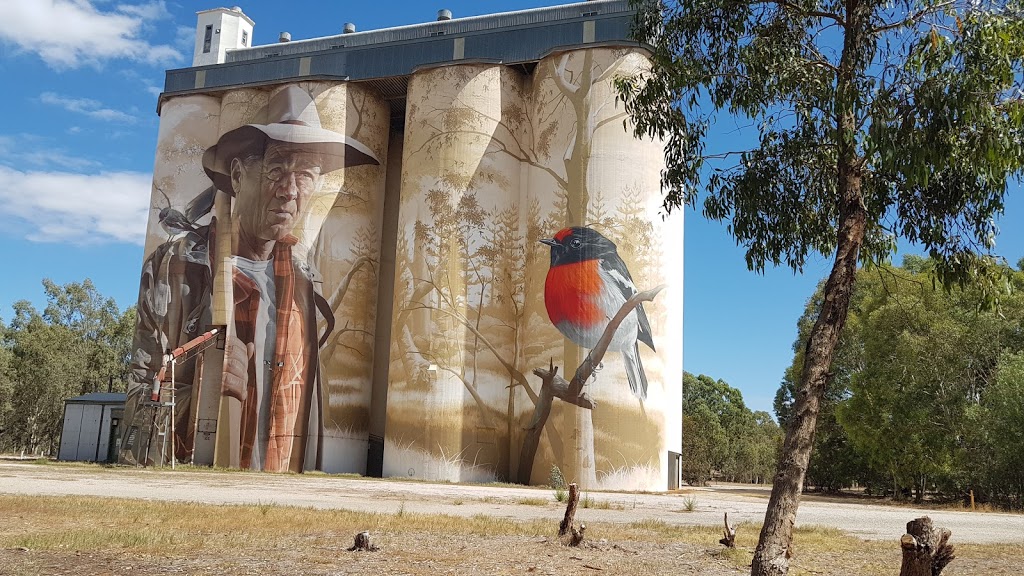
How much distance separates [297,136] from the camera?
1841 inches

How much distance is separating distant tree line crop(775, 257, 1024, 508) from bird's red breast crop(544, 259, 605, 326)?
12386mm

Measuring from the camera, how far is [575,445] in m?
38.1

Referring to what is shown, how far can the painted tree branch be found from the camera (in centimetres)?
3862

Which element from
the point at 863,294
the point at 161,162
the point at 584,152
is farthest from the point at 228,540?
the point at 863,294

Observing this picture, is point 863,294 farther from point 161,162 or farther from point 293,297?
point 161,162

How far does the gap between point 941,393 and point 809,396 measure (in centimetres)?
3535

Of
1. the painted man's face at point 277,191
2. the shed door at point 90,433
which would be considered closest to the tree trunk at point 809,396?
the painted man's face at point 277,191

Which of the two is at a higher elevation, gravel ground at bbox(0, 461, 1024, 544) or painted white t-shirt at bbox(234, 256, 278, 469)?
painted white t-shirt at bbox(234, 256, 278, 469)

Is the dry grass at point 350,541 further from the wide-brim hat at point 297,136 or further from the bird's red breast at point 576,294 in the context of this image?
the wide-brim hat at point 297,136

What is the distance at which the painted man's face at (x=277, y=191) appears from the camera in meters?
45.7

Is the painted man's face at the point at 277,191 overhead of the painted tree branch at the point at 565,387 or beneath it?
overhead

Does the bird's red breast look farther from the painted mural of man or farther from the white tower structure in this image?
the white tower structure

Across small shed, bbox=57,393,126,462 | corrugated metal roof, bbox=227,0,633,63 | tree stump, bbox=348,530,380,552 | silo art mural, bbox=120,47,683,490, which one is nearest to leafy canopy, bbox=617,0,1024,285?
tree stump, bbox=348,530,380,552

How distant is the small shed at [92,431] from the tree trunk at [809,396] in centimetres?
5038
